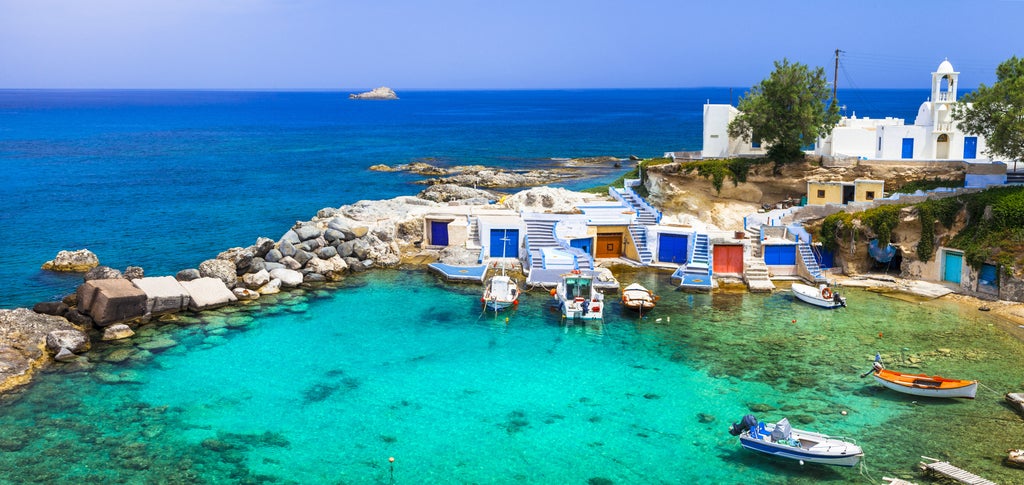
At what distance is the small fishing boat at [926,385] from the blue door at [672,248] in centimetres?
1836

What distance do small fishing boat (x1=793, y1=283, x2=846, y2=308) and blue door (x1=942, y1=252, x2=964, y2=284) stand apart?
598 centimetres

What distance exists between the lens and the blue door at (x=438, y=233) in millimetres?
50719

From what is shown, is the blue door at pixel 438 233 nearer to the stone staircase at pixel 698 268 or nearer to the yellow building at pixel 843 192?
the stone staircase at pixel 698 268

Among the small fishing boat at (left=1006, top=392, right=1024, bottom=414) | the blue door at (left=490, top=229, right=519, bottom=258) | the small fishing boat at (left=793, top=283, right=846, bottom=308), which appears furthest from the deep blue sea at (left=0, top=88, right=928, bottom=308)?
the small fishing boat at (left=1006, top=392, right=1024, bottom=414)

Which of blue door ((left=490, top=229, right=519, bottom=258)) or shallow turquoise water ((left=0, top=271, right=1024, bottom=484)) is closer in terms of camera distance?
shallow turquoise water ((left=0, top=271, right=1024, bottom=484))

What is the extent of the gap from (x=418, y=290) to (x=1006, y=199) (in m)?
30.9

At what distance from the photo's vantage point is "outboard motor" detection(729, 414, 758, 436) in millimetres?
25141

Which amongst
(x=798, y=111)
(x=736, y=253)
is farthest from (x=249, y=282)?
(x=798, y=111)

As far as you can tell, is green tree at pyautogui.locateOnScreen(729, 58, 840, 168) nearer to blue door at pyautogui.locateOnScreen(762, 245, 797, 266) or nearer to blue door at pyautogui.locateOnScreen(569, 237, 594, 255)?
blue door at pyautogui.locateOnScreen(762, 245, 797, 266)

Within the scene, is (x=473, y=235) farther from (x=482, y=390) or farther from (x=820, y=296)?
(x=820, y=296)

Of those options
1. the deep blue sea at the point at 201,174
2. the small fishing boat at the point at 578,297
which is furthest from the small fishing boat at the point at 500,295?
the deep blue sea at the point at 201,174

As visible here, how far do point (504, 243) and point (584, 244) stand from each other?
195 inches

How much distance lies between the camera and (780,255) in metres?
45.0

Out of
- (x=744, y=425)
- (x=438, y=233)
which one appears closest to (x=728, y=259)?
(x=438, y=233)
